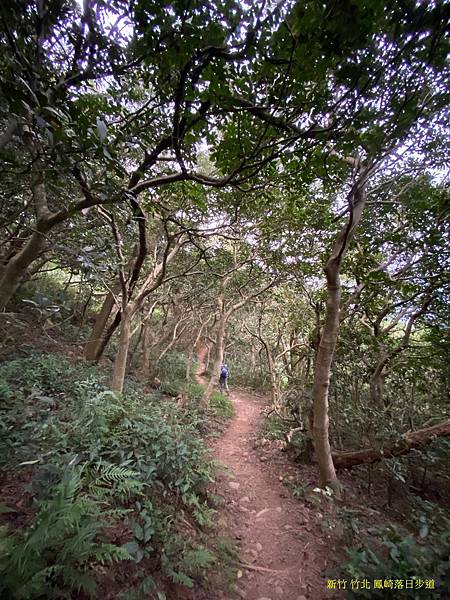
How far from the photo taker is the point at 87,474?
2789mm

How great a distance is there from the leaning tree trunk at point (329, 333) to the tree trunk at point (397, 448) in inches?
25.3

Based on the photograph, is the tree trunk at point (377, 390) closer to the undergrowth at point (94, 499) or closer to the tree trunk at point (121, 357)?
the undergrowth at point (94, 499)

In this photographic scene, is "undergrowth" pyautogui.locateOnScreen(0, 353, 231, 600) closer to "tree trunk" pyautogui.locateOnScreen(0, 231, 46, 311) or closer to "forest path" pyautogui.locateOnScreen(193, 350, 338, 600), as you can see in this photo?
"forest path" pyautogui.locateOnScreen(193, 350, 338, 600)

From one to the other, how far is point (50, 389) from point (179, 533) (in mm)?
4067

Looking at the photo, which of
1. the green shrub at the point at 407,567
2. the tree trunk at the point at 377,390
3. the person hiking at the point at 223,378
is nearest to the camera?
the green shrub at the point at 407,567

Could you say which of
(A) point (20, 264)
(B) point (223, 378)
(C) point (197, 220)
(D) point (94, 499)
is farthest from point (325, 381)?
(B) point (223, 378)

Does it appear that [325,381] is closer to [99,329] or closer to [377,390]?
[377,390]

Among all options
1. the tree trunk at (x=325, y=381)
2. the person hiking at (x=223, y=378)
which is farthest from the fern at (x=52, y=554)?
the person hiking at (x=223, y=378)

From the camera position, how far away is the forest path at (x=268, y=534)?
9.95ft

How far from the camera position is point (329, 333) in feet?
13.9

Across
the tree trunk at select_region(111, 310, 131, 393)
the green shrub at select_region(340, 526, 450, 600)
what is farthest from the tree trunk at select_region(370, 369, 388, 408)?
the tree trunk at select_region(111, 310, 131, 393)

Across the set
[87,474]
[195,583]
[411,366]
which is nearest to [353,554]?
[195,583]

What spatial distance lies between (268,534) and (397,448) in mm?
2717

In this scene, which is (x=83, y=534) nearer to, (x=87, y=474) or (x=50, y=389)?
(x=87, y=474)
